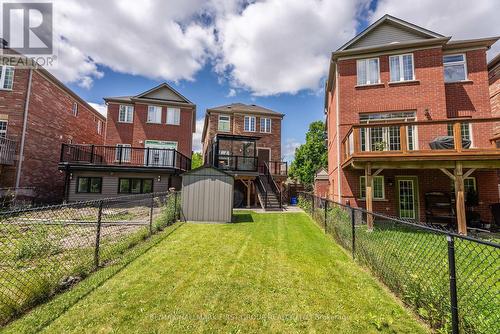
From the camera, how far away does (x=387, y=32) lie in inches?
444

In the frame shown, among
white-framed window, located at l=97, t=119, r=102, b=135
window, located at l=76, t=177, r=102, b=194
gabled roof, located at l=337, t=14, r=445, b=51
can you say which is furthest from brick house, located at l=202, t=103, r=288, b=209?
white-framed window, located at l=97, t=119, r=102, b=135

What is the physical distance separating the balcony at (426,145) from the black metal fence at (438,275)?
3.86m

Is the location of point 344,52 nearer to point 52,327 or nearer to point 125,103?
point 52,327

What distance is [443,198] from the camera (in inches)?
382

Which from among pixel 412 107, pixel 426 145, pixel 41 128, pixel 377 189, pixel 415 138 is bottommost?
pixel 377 189

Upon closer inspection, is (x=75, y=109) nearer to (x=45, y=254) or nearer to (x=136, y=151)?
(x=136, y=151)

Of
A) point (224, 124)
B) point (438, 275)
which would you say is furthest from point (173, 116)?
point (438, 275)

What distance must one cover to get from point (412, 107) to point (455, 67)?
301 cm

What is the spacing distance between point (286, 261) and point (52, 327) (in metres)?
3.96

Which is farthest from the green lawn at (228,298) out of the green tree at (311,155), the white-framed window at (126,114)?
the green tree at (311,155)

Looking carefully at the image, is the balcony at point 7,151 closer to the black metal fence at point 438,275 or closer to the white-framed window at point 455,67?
the black metal fence at point 438,275

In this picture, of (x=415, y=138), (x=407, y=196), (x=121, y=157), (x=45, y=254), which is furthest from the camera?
(x=121, y=157)

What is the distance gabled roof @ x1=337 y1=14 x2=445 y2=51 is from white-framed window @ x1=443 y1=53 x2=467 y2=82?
1.85m

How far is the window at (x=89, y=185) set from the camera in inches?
560
